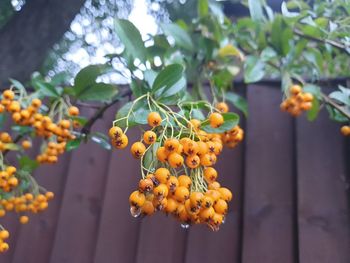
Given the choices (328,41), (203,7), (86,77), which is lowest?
(86,77)

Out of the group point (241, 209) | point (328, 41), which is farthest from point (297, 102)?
point (241, 209)

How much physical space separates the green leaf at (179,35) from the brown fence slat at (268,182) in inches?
11.1

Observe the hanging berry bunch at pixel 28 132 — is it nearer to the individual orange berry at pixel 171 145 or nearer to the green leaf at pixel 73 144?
the green leaf at pixel 73 144

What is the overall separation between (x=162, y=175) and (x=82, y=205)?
0.80 metres

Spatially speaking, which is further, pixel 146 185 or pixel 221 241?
pixel 221 241

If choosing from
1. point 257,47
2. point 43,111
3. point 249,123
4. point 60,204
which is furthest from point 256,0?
point 60,204

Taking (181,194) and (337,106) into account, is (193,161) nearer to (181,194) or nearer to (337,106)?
(181,194)

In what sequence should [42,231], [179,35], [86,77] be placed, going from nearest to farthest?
[86,77]
[179,35]
[42,231]

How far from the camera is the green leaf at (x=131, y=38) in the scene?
34.0 inches

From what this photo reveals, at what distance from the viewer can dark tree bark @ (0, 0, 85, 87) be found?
53.6 inches

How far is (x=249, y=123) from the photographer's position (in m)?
1.27

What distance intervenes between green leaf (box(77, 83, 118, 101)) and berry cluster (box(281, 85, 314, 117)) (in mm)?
466

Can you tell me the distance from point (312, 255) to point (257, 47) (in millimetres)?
657

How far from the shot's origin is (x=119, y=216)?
1252 mm
